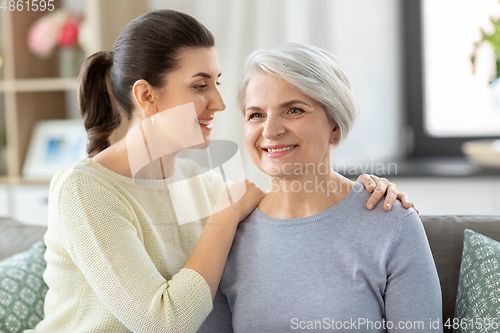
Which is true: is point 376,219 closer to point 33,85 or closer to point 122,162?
point 122,162

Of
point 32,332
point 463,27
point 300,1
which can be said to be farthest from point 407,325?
point 463,27

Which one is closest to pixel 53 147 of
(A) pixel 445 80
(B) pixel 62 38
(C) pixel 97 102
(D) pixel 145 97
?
(B) pixel 62 38

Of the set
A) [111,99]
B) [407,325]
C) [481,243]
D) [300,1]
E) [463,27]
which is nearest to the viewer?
[407,325]

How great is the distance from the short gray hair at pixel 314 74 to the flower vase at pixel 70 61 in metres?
2.00

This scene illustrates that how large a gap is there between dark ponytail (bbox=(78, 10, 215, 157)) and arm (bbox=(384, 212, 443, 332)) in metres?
0.76

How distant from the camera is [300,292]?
4.02ft

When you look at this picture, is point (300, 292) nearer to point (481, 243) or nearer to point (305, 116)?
point (305, 116)

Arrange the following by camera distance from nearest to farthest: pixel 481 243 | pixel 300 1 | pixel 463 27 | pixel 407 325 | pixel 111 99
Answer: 1. pixel 407 325
2. pixel 481 243
3. pixel 111 99
4. pixel 300 1
5. pixel 463 27

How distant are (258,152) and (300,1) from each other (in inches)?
61.3

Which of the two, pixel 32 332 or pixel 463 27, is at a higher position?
pixel 463 27

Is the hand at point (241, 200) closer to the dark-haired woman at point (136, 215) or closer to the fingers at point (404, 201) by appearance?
the dark-haired woman at point (136, 215)

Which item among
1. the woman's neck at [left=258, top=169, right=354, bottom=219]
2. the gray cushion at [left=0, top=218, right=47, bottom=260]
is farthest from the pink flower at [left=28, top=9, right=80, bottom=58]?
the woman's neck at [left=258, top=169, right=354, bottom=219]

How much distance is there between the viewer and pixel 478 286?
131 centimetres

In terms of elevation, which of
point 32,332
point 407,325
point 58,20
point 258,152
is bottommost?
point 32,332
